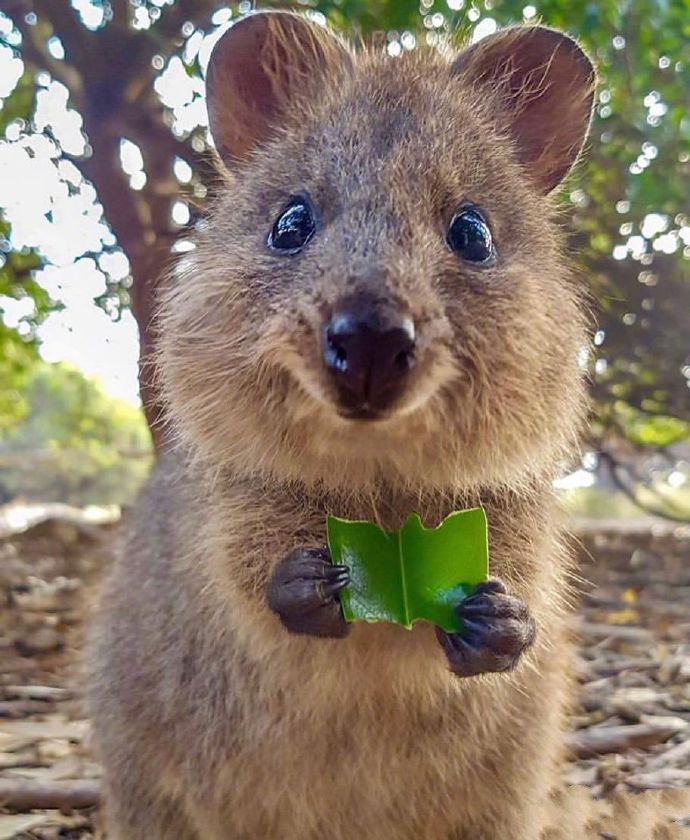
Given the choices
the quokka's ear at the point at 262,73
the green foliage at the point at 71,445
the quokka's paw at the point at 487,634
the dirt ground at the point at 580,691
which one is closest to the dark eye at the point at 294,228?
the quokka's ear at the point at 262,73

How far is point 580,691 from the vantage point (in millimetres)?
3811

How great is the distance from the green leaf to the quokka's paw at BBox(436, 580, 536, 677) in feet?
0.08

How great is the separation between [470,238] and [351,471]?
0.54 metres

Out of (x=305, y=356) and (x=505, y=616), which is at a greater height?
(x=305, y=356)

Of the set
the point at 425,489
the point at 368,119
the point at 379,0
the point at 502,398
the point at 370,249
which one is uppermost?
the point at 379,0

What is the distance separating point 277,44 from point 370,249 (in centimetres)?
101

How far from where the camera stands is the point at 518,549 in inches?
86.4

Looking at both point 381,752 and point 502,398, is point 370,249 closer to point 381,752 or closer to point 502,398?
point 502,398

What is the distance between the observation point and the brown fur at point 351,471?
187cm

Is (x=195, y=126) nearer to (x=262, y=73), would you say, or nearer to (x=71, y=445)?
(x=262, y=73)

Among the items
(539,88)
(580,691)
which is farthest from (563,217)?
(580,691)

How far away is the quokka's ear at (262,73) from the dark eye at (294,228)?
469 mm

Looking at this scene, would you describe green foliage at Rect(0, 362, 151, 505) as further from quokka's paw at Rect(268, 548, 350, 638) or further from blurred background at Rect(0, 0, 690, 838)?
quokka's paw at Rect(268, 548, 350, 638)

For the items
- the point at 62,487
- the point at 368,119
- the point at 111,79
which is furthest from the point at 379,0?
the point at 62,487
